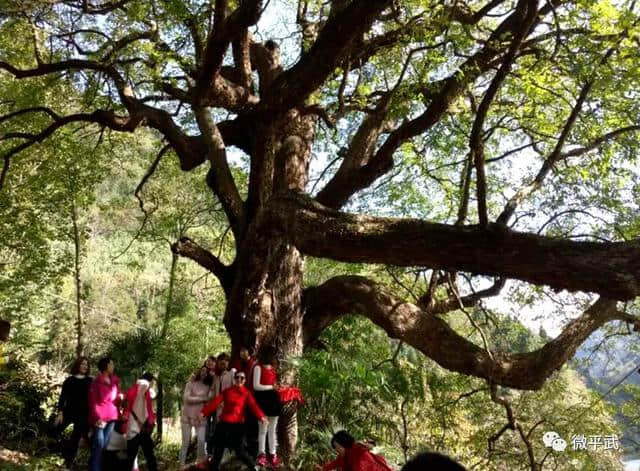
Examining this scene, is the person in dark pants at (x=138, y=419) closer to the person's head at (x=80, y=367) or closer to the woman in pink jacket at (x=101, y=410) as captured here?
the woman in pink jacket at (x=101, y=410)

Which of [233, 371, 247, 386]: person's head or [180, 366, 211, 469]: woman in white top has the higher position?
[233, 371, 247, 386]: person's head

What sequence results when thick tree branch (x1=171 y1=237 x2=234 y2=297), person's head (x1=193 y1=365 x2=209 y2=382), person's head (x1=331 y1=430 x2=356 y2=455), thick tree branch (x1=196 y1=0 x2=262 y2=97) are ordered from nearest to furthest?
1. person's head (x1=331 y1=430 x2=356 y2=455)
2. thick tree branch (x1=196 y1=0 x2=262 y2=97)
3. person's head (x1=193 y1=365 x2=209 y2=382)
4. thick tree branch (x1=171 y1=237 x2=234 y2=297)

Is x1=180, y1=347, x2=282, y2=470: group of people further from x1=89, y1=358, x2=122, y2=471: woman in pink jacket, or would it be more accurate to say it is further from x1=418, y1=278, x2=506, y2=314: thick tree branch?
x1=418, y1=278, x2=506, y2=314: thick tree branch

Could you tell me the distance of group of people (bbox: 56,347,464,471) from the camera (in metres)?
5.63

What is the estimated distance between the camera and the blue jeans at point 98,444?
5.59 meters

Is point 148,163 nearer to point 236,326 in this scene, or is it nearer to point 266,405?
point 236,326

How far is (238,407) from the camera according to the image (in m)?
5.61

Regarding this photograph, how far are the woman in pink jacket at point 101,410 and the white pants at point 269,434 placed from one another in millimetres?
1605

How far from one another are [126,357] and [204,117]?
9.05 meters

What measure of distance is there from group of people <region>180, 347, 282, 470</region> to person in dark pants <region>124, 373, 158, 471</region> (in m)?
0.62

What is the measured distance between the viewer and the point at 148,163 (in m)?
15.2

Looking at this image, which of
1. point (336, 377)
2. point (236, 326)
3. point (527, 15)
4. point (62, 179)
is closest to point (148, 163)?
point (62, 179)

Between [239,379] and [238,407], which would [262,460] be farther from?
[239,379]

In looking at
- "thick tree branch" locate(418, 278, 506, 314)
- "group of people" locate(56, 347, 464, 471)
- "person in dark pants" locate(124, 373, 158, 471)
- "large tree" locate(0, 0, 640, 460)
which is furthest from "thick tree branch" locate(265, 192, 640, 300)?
"thick tree branch" locate(418, 278, 506, 314)
